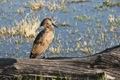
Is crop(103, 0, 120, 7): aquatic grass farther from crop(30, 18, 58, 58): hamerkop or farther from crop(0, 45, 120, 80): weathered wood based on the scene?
crop(0, 45, 120, 80): weathered wood

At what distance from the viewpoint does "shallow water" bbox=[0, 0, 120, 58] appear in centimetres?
1151

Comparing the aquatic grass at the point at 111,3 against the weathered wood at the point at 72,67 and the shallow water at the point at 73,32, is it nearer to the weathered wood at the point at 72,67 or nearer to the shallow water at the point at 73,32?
the shallow water at the point at 73,32

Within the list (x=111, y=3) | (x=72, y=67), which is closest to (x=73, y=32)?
(x=111, y=3)

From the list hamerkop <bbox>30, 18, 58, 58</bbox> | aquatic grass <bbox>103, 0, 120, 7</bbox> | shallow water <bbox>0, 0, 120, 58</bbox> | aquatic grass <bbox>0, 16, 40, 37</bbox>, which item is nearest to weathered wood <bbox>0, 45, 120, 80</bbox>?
hamerkop <bbox>30, 18, 58, 58</bbox>

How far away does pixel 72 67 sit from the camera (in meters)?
6.71

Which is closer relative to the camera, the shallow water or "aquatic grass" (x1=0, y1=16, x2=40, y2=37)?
the shallow water

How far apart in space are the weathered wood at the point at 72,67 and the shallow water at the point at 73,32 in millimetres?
2017

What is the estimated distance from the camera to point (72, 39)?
12.6 m

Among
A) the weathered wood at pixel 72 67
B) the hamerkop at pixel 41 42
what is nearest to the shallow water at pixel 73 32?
the hamerkop at pixel 41 42

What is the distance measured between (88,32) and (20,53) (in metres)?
2.98

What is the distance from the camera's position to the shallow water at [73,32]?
37.8ft

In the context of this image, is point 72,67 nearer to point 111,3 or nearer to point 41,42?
point 41,42

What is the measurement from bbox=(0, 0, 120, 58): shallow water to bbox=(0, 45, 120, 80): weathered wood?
6.62 feet

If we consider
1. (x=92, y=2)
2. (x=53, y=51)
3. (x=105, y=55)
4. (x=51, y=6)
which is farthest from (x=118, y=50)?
(x=92, y=2)
